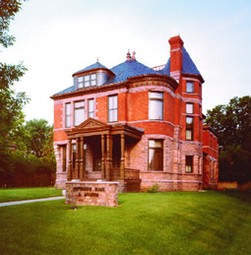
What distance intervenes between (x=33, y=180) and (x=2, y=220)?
29.5 meters

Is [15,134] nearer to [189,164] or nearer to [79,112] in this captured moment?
[79,112]

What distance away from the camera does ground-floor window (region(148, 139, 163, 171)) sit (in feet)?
80.9

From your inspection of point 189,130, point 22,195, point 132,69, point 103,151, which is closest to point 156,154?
point 103,151

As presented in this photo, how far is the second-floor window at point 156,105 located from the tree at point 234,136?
27309mm

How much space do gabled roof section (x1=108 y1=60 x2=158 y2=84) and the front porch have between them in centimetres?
543

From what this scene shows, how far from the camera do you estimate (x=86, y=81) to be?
28.7m

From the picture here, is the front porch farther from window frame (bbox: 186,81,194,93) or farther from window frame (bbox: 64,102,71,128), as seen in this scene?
window frame (bbox: 186,81,194,93)

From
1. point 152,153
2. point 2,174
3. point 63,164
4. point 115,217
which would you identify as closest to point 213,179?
point 152,153

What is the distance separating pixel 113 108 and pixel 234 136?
35584 millimetres

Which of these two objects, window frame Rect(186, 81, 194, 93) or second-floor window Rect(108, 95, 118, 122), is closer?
second-floor window Rect(108, 95, 118, 122)

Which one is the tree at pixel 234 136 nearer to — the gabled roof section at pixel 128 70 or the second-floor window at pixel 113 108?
the gabled roof section at pixel 128 70

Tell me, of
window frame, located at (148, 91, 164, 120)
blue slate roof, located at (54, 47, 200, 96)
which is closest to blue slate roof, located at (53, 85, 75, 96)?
blue slate roof, located at (54, 47, 200, 96)

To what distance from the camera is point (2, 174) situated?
34.0 meters

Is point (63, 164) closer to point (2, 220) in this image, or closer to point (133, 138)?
point (133, 138)
